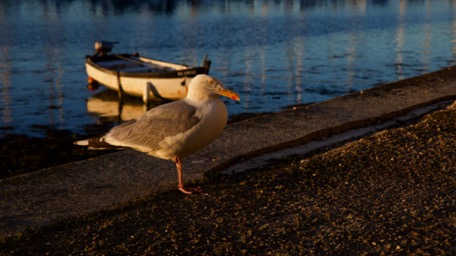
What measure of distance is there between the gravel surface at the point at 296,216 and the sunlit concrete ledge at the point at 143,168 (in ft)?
1.28

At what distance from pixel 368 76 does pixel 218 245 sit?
83.9ft

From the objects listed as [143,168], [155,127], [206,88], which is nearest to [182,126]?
[155,127]

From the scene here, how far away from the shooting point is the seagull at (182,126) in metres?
6.56

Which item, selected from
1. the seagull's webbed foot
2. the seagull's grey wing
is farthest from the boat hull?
the seagull's webbed foot

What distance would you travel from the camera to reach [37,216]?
6.37 m

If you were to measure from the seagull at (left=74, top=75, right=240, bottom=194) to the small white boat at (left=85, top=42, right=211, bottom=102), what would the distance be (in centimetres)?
1434

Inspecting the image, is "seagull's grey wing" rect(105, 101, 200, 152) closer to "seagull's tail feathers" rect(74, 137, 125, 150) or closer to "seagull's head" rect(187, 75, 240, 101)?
"seagull's tail feathers" rect(74, 137, 125, 150)

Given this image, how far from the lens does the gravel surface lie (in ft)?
17.0

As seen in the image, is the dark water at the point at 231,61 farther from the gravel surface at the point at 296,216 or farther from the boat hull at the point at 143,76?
the gravel surface at the point at 296,216

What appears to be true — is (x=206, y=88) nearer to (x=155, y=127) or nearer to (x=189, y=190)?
(x=155, y=127)

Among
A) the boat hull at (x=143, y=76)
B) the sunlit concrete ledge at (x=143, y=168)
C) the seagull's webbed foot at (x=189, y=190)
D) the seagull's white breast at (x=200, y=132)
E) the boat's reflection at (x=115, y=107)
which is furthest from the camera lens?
the boat hull at (x=143, y=76)

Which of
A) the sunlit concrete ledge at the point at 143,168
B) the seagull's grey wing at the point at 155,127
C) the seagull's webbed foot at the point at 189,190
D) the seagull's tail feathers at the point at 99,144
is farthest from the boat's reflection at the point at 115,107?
the seagull's webbed foot at the point at 189,190

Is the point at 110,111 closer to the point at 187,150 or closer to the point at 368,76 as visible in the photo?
the point at 368,76

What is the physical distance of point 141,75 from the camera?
22.3 metres
